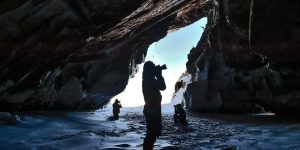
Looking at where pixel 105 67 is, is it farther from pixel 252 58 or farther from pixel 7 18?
pixel 7 18

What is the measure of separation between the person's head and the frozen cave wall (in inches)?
243

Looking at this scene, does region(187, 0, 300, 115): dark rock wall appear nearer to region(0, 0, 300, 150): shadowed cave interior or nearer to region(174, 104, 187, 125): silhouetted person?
region(0, 0, 300, 150): shadowed cave interior

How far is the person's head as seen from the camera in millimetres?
8391

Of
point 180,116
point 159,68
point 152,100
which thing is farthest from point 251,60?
point 152,100

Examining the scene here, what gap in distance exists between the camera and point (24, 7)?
1304 centimetres

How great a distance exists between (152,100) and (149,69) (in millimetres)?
741

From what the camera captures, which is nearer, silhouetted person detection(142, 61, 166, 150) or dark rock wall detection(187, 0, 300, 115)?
silhouetted person detection(142, 61, 166, 150)

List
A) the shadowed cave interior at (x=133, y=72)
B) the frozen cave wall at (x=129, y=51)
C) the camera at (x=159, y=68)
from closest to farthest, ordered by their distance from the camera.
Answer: the camera at (x=159, y=68), the shadowed cave interior at (x=133, y=72), the frozen cave wall at (x=129, y=51)

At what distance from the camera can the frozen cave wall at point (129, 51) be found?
569 inches

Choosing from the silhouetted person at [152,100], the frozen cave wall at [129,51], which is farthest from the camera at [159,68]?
the frozen cave wall at [129,51]

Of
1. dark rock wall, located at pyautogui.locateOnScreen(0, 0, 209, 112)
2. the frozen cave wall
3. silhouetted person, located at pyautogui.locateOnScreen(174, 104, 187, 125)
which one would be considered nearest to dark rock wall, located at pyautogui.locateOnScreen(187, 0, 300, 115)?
the frozen cave wall

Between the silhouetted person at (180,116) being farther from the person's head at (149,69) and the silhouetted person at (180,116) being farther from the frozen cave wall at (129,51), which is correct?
the person's head at (149,69)

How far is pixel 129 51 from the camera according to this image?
117 ft

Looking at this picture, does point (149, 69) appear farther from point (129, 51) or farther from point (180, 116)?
point (129, 51)
